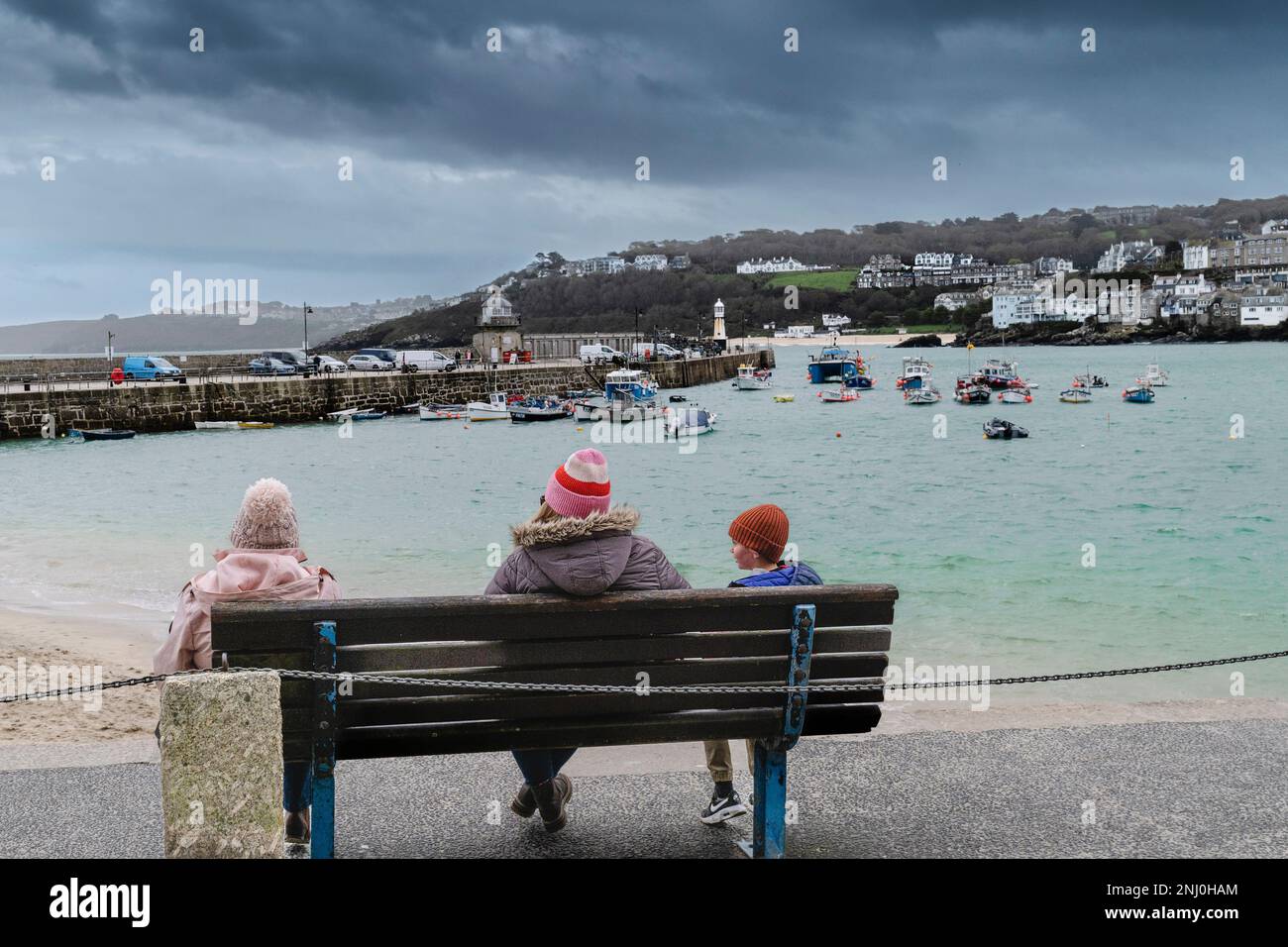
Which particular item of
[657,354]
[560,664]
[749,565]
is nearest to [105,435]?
[749,565]

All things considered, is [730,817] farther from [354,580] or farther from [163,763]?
[354,580]

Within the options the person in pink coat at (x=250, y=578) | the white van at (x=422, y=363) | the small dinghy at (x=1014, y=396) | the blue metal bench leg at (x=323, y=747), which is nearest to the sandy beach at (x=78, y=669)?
the person in pink coat at (x=250, y=578)

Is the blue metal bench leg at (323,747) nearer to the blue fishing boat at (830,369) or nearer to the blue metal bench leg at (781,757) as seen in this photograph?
the blue metal bench leg at (781,757)

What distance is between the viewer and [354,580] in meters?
20.3

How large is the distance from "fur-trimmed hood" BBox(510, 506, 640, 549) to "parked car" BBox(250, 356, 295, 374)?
7110 cm

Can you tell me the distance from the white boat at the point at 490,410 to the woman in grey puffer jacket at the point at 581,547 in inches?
2649

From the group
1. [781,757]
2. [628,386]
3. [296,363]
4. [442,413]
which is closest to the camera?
[781,757]

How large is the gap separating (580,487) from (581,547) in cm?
24

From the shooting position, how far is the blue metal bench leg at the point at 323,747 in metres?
4.07

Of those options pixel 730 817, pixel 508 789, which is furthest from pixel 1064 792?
pixel 508 789

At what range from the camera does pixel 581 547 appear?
433cm

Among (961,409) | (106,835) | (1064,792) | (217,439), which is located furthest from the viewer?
(961,409)

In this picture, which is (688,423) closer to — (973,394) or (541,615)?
(973,394)
